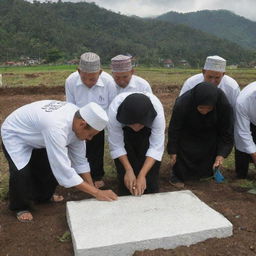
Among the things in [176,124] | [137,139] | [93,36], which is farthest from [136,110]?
[93,36]

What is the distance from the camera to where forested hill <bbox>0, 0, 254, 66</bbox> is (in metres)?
52.0

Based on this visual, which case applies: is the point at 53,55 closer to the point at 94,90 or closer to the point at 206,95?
the point at 94,90

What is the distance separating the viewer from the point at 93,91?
402 cm

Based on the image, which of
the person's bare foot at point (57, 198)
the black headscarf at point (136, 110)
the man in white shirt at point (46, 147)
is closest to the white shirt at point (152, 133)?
the black headscarf at point (136, 110)

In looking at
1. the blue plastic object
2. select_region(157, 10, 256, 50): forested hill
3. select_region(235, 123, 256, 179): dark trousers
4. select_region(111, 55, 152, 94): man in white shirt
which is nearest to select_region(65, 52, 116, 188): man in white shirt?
select_region(111, 55, 152, 94): man in white shirt

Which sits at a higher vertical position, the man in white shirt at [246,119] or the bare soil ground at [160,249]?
the man in white shirt at [246,119]

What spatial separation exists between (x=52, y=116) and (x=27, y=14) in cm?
6403

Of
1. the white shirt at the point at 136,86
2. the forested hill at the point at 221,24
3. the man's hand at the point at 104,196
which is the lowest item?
the man's hand at the point at 104,196

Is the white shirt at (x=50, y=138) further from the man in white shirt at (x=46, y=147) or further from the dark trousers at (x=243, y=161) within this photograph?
the dark trousers at (x=243, y=161)

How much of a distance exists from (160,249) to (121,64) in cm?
204

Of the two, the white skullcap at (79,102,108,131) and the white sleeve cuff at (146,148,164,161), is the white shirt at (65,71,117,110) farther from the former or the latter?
the white skullcap at (79,102,108,131)

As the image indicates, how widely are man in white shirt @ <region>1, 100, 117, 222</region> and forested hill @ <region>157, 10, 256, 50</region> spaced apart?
13510 centimetres

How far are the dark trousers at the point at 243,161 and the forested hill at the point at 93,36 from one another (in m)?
43.5

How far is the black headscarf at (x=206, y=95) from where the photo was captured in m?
3.52
